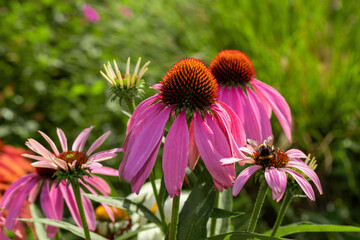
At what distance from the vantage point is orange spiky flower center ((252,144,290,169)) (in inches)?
20.2

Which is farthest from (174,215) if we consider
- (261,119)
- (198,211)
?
(261,119)

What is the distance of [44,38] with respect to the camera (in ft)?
5.65

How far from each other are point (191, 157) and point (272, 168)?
0.11 metres

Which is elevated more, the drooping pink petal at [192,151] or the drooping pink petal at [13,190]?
the drooping pink petal at [192,151]

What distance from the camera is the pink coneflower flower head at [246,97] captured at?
646mm

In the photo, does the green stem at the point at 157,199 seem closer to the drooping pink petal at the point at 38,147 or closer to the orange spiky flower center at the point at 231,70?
the drooping pink petal at the point at 38,147

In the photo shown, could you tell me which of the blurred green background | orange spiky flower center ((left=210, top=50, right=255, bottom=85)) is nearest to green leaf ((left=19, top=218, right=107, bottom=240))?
orange spiky flower center ((left=210, top=50, right=255, bottom=85))

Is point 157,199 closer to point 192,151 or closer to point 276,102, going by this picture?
point 192,151

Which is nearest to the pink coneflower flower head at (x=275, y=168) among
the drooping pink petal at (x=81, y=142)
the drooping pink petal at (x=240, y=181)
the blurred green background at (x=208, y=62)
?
the drooping pink petal at (x=240, y=181)

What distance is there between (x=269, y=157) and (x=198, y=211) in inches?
4.6

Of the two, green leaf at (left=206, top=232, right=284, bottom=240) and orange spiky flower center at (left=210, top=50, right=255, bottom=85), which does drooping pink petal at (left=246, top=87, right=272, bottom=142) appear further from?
green leaf at (left=206, top=232, right=284, bottom=240)

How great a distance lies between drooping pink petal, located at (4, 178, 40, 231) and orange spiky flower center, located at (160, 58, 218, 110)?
29cm

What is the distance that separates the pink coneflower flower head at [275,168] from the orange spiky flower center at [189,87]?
0.09 meters

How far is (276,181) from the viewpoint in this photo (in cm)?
47
